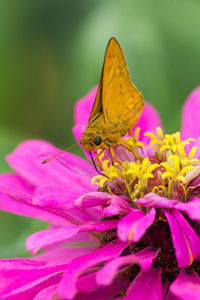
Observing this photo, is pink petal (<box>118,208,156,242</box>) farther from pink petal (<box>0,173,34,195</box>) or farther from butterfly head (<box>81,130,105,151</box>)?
pink petal (<box>0,173,34,195</box>)

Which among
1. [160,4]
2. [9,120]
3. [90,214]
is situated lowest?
[90,214]

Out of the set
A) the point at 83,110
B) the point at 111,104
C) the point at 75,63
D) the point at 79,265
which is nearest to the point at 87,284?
the point at 79,265

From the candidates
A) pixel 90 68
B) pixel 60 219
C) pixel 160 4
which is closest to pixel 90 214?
pixel 60 219

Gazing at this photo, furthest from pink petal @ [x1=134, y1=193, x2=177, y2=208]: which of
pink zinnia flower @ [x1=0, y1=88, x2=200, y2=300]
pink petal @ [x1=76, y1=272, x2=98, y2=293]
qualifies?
pink petal @ [x1=76, y1=272, x2=98, y2=293]

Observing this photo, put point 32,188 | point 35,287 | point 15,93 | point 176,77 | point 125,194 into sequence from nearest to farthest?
point 35,287, point 125,194, point 32,188, point 176,77, point 15,93

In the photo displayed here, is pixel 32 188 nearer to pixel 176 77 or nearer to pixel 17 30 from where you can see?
pixel 176 77

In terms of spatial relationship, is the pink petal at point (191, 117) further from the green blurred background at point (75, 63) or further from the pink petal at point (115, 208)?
the pink petal at point (115, 208)

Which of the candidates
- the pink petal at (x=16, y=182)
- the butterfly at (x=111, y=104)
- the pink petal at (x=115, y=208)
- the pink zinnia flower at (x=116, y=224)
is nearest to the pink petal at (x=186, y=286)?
the pink zinnia flower at (x=116, y=224)
